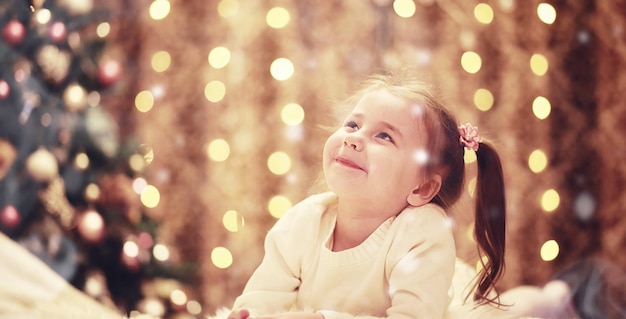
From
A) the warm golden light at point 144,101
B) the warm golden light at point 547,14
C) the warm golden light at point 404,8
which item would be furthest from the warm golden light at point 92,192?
the warm golden light at point 547,14

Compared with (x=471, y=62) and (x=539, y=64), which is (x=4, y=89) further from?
(x=539, y=64)

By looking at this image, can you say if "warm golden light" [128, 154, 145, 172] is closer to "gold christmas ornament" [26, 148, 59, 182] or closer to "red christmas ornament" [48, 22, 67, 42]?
"gold christmas ornament" [26, 148, 59, 182]

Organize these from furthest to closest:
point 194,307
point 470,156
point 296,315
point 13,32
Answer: point 194,307
point 13,32
point 470,156
point 296,315

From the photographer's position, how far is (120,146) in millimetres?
1469

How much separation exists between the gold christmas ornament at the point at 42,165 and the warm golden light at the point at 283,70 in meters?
0.70

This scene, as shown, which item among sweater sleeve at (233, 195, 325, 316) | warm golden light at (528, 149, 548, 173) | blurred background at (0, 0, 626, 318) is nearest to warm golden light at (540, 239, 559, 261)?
blurred background at (0, 0, 626, 318)

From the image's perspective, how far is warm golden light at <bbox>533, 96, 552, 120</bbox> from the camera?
1.77 metres

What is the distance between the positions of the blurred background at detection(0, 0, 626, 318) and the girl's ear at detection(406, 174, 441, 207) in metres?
0.45

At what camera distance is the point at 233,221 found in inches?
74.5

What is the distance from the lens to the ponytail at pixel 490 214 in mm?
1079

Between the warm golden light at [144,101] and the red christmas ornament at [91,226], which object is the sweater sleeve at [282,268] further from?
the warm golden light at [144,101]

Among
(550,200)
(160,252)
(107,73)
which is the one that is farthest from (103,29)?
(550,200)

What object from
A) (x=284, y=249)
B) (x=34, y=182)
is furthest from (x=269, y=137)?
(x=284, y=249)

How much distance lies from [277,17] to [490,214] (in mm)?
1007
